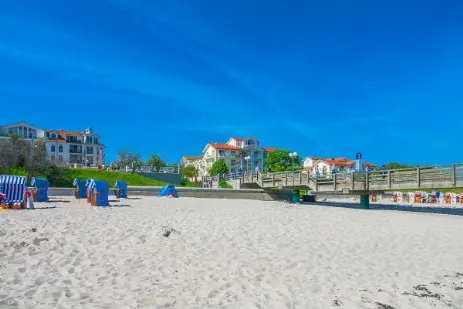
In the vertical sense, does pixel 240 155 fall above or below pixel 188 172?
above

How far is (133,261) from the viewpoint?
6984 mm

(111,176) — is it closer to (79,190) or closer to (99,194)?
(79,190)

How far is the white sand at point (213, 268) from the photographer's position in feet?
17.4

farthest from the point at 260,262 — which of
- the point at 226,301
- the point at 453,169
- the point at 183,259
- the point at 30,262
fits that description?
the point at 453,169

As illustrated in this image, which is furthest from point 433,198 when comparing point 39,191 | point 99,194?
point 39,191

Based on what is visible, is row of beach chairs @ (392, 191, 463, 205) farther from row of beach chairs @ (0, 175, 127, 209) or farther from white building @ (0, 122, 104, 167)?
white building @ (0, 122, 104, 167)

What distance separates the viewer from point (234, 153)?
9812cm

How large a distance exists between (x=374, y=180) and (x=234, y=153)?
74.6 m

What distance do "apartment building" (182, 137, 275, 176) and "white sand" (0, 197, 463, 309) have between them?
81.5 metres

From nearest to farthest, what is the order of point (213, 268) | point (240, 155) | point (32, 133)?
point (213, 268) < point (32, 133) < point (240, 155)

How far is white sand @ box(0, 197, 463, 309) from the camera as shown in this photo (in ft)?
17.4

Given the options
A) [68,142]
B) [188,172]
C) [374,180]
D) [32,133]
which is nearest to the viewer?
[374,180]

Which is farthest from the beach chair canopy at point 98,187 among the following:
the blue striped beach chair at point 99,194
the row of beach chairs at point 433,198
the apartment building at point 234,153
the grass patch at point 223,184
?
the apartment building at point 234,153

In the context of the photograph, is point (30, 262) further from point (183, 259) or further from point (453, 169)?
point (453, 169)
